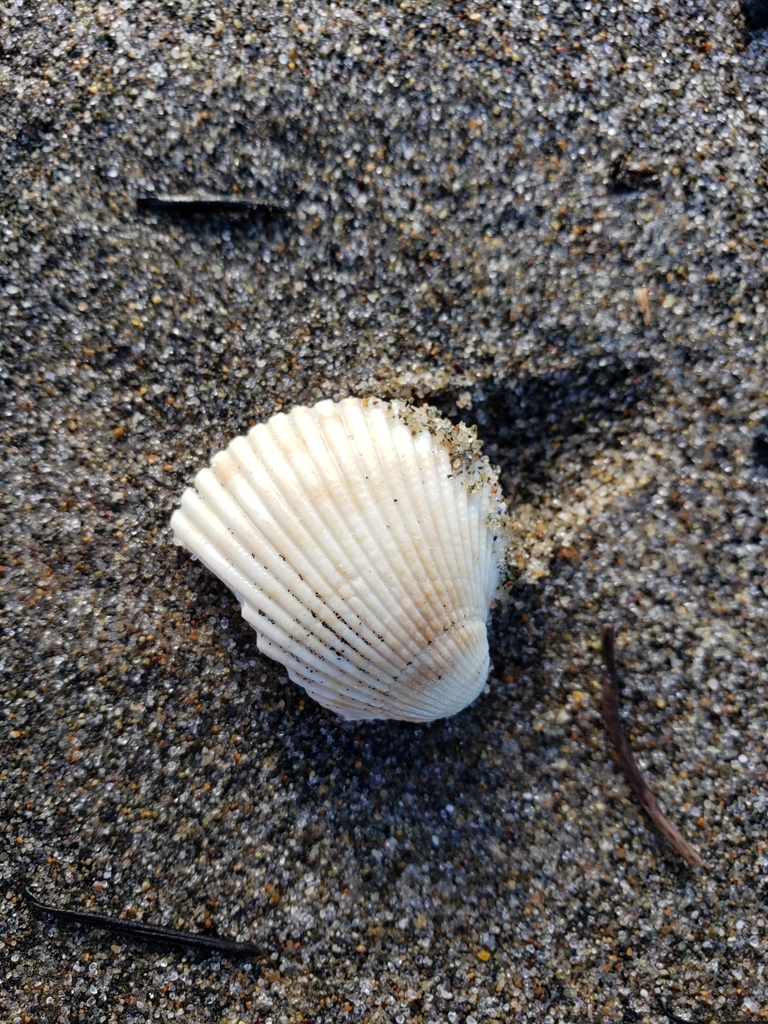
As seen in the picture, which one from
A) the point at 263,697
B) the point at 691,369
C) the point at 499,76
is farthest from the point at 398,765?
the point at 499,76

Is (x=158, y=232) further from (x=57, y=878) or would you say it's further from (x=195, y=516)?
(x=57, y=878)

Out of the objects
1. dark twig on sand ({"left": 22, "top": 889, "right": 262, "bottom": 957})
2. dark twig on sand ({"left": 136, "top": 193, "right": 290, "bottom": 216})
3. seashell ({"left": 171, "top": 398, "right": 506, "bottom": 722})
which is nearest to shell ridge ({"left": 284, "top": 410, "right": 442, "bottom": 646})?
seashell ({"left": 171, "top": 398, "right": 506, "bottom": 722})

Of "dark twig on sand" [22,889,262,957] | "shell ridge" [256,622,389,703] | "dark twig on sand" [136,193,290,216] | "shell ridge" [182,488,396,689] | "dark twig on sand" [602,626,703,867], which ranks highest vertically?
"dark twig on sand" [136,193,290,216]

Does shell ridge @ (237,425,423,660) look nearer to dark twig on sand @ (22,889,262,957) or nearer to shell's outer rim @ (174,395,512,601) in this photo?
shell's outer rim @ (174,395,512,601)

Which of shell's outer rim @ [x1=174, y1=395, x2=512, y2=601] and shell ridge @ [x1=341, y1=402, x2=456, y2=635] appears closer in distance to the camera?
shell ridge @ [x1=341, y1=402, x2=456, y2=635]

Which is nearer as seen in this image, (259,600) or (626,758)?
(259,600)

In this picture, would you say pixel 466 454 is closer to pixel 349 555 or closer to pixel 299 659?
pixel 349 555

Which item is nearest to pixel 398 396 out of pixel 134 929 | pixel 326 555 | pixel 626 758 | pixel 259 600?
pixel 326 555
